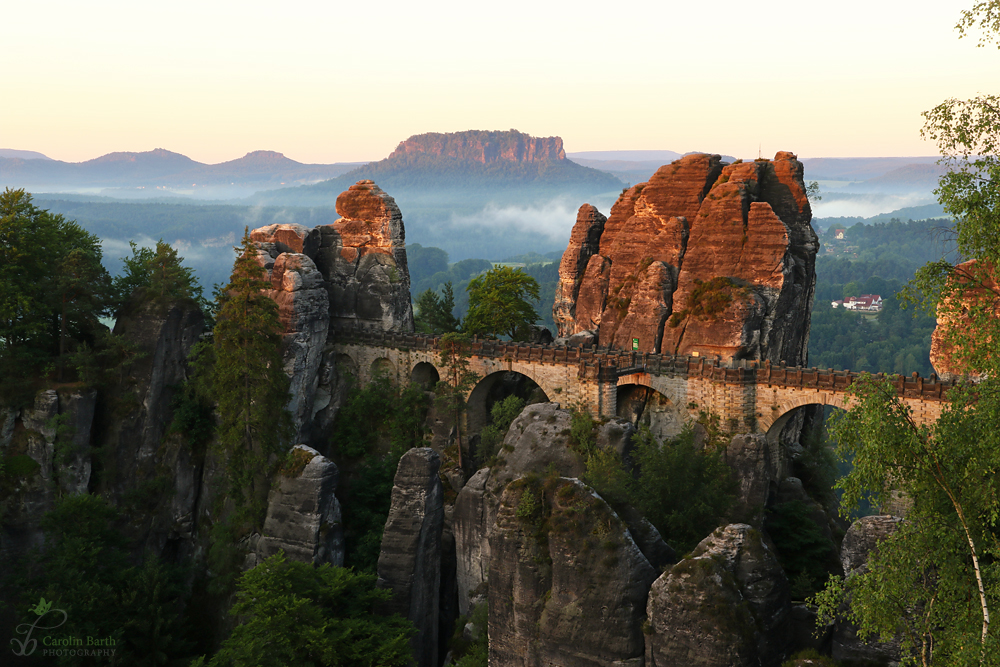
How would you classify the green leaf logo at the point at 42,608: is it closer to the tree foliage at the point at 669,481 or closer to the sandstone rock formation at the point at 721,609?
the tree foliage at the point at 669,481

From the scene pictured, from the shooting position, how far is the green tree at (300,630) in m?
26.0

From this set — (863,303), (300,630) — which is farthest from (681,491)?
(863,303)

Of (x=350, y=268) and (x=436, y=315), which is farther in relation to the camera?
(x=436, y=315)

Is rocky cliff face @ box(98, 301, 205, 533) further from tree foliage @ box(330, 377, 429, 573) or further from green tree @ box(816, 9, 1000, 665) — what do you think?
green tree @ box(816, 9, 1000, 665)

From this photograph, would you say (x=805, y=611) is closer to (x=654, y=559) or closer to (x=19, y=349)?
(x=654, y=559)

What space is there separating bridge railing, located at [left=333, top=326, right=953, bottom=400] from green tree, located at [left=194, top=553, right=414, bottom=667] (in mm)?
16334

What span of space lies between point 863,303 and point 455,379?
5280 inches

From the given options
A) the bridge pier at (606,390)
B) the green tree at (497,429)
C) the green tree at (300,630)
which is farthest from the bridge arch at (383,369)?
the green tree at (300,630)

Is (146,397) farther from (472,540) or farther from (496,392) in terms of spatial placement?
(472,540)

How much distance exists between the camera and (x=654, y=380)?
132 ft

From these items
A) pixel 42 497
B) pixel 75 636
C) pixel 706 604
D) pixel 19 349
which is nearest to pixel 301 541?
pixel 75 636

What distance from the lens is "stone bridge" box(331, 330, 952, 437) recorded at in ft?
117

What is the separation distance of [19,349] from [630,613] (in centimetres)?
3174

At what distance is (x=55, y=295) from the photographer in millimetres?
39125
